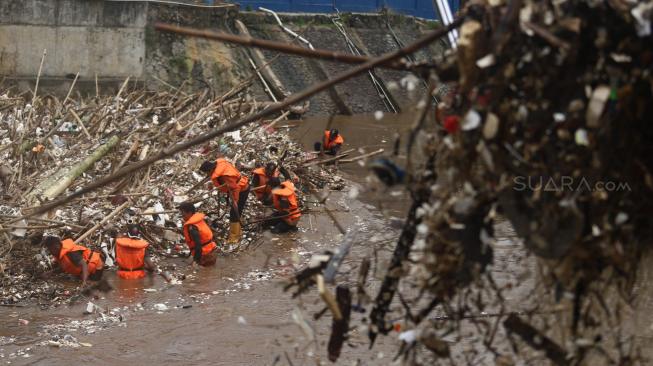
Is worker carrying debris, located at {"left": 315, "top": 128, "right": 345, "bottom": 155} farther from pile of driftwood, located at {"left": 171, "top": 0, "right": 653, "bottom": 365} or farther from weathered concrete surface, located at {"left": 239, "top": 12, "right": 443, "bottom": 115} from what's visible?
pile of driftwood, located at {"left": 171, "top": 0, "right": 653, "bottom": 365}

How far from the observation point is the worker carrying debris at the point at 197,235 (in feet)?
33.3

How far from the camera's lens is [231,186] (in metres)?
10.9

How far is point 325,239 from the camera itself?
1194cm

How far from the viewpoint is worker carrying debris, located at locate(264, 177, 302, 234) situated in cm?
1159

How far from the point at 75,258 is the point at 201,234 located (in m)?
1.45

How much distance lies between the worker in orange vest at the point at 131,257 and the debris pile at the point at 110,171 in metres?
0.40

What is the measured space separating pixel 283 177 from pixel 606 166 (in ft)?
32.5

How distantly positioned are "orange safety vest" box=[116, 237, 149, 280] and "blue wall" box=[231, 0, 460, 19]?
16.8 m

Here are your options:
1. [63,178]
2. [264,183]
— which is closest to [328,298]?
[63,178]

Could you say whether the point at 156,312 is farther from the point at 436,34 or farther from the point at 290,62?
the point at 290,62

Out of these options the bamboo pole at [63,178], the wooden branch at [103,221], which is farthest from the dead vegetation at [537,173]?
the bamboo pole at [63,178]

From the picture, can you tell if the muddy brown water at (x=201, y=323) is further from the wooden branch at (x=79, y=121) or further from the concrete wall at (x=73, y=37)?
the concrete wall at (x=73, y=37)

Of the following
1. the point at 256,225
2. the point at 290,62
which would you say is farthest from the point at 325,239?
the point at 290,62

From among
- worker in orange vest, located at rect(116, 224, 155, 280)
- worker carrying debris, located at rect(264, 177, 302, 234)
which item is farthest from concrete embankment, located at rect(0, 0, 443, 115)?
worker in orange vest, located at rect(116, 224, 155, 280)
